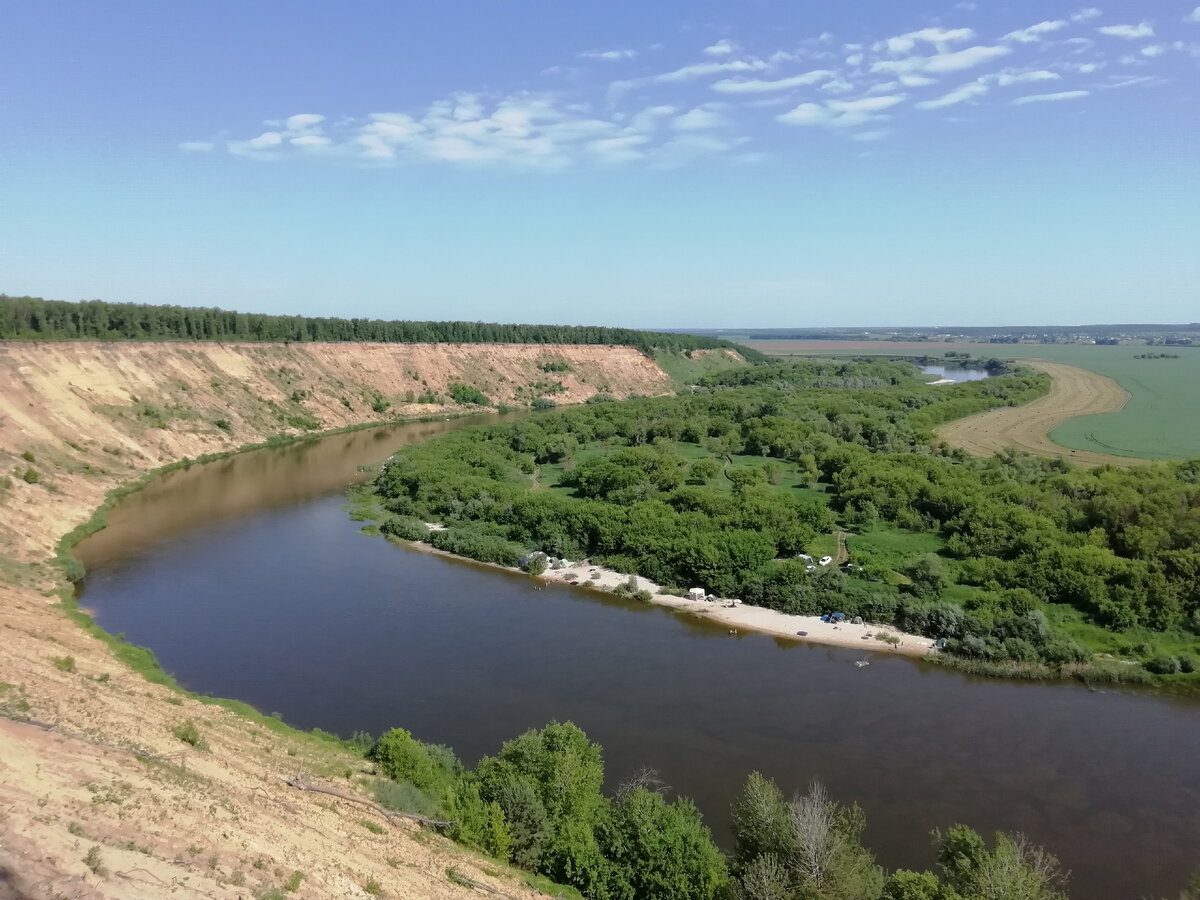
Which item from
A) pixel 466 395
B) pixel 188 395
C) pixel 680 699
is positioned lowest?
pixel 680 699

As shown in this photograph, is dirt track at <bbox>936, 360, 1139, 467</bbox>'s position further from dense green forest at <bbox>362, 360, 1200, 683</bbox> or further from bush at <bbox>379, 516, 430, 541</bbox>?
bush at <bbox>379, 516, 430, 541</bbox>

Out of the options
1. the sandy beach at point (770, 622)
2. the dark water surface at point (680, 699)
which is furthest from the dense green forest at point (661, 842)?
the sandy beach at point (770, 622)

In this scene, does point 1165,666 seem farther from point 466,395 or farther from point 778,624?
point 466,395

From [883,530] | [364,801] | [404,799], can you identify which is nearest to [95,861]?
[364,801]

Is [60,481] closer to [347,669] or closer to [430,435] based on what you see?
[347,669]

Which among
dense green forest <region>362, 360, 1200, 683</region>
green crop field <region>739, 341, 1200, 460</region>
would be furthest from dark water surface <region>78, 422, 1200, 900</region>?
green crop field <region>739, 341, 1200, 460</region>

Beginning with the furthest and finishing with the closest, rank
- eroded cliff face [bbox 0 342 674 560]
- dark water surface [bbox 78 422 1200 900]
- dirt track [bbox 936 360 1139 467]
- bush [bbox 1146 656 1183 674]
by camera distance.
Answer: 1. dirt track [bbox 936 360 1139 467]
2. eroded cliff face [bbox 0 342 674 560]
3. bush [bbox 1146 656 1183 674]
4. dark water surface [bbox 78 422 1200 900]
